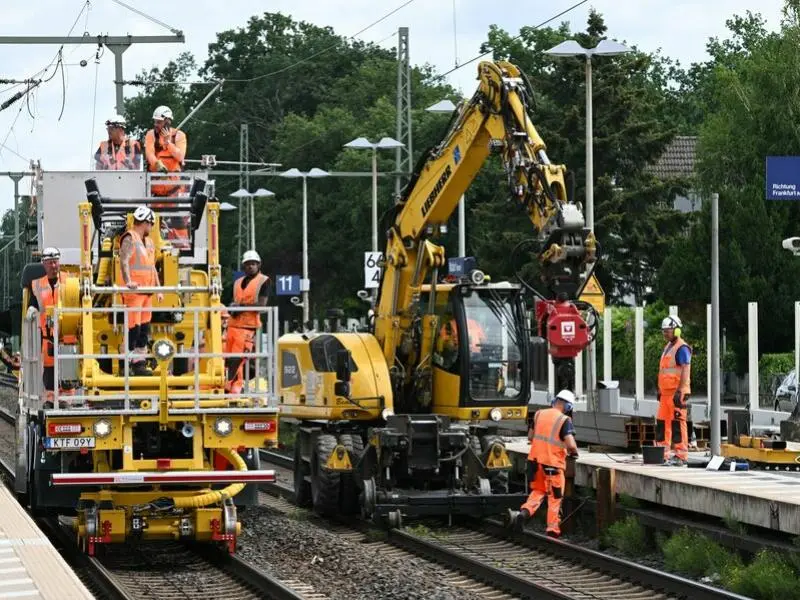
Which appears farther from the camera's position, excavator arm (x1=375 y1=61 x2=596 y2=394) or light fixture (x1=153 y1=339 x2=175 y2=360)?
excavator arm (x1=375 y1=61 x2=596 y2=394)

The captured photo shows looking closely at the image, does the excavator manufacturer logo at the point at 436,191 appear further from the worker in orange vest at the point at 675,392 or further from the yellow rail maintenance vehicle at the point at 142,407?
the yellow rail maintenance vehicle at the point at 142,407

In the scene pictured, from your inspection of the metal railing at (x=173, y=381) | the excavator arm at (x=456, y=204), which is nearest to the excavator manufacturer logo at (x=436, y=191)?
the excavator arm at (x=456, y=204)

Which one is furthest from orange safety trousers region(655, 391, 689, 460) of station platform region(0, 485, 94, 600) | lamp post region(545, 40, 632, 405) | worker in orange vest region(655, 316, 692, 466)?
station platform region(0, 485, 94, 600)

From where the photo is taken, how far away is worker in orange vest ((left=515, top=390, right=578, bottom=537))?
19.2m

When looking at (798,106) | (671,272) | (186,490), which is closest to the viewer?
(186,490)

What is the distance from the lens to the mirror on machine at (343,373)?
22.0 m

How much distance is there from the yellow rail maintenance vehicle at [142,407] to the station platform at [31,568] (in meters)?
0.73

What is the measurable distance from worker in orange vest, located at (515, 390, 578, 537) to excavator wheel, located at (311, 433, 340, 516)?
2.77 metres

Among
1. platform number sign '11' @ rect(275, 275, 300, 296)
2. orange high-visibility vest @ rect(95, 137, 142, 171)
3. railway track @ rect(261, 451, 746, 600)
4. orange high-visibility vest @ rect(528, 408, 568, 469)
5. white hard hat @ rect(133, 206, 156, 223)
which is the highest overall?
platform number sign '11' @ rect(275, 275, 300, 296)

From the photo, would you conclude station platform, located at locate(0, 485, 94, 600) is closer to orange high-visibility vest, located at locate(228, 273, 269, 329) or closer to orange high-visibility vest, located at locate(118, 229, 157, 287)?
orange high-visibility vest, located at locate(118, 229, 157, 287)

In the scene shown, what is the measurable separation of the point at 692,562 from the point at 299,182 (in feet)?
199

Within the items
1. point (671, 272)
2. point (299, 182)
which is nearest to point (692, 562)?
point (671, 272)

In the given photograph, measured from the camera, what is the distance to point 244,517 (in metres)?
21.9

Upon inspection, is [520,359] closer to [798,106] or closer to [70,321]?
→ [70,321]
